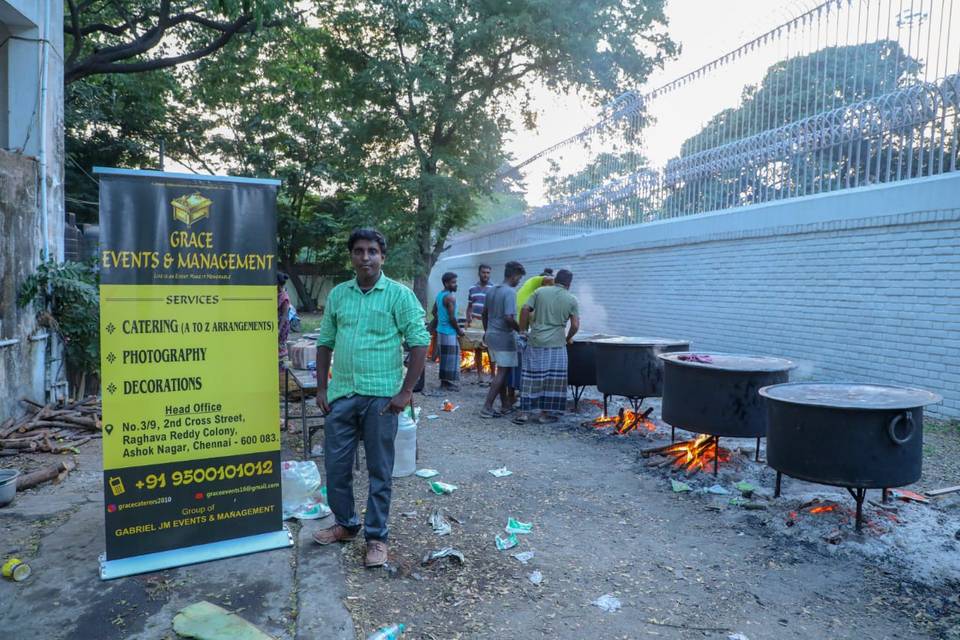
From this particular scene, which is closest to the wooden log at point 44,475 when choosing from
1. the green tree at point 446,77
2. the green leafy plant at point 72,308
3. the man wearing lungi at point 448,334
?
the green leafy plant at point 72,308

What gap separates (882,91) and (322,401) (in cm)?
788

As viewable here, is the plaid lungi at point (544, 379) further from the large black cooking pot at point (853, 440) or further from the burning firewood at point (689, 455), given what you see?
the large black cooking pot at point (853, 440)

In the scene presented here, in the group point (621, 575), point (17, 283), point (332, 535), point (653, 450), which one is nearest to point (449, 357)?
point (653, 450)

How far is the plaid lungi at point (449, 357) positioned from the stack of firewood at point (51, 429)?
5024 mm

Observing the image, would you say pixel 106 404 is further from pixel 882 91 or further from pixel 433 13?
pixel 433 13

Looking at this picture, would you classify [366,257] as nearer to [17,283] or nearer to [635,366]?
[635,366]

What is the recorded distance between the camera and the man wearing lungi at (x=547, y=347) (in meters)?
7.72

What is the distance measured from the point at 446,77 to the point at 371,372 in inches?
606

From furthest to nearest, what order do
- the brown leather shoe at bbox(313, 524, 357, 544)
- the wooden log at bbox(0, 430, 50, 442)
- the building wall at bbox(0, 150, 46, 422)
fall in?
the building wall at bbox(0, 150, 46, 422), the wooden log at bbox(0, 430, 50, 442), the brown leather shoe at bbox(313, 524, 357, 544)

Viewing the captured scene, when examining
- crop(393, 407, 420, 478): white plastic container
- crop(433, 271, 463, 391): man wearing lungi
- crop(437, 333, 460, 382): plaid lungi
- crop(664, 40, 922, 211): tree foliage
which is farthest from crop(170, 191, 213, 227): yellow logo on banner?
crop(664, 40, 922, 211): tree foliage

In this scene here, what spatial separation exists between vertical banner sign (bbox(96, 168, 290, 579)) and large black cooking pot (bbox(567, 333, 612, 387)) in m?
5.14

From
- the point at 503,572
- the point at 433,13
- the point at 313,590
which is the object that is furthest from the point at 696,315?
the point at 433,13

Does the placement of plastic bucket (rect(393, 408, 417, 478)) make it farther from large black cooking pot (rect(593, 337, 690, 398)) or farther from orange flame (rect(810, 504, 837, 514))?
orange flame (rect(810, 504, 837, 514))

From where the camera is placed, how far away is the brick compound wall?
718cm
